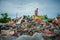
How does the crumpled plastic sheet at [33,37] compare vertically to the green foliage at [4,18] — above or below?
below

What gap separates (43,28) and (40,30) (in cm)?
6

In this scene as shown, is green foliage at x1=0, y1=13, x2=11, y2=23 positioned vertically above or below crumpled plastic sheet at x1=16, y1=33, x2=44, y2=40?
above

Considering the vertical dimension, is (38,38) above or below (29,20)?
below

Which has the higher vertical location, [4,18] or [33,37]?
[4,18]

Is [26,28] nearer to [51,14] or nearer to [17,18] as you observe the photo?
[17,18]

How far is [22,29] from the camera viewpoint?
2.72 meters

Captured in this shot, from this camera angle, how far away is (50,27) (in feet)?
8.92

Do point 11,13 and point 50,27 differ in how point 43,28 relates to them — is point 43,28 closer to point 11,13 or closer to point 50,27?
point 50,27

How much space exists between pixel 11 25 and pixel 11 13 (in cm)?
22

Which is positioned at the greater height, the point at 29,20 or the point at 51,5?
the point at 51,5

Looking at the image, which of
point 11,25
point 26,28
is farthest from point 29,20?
point 11,25

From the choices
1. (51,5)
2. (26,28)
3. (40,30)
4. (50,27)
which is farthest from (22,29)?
(51,5)

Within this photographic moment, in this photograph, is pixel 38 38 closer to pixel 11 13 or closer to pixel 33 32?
pixel 33 32

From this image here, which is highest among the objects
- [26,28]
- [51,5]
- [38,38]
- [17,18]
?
[51,5]
